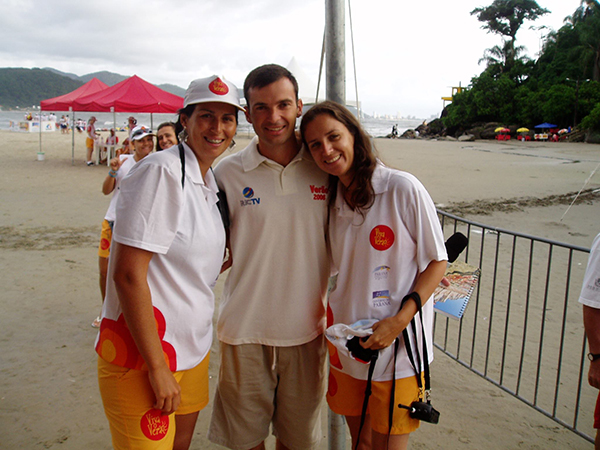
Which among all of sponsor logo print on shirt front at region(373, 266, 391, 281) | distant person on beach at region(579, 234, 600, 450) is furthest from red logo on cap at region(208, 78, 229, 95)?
distant person on beach at region(579, 234, 600, 450)

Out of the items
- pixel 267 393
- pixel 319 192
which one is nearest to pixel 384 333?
pixel 319 192

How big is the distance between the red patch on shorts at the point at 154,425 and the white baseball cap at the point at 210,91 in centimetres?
138

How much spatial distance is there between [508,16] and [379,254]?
66506mm

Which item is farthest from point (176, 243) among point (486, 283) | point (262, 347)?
point (486, 283)

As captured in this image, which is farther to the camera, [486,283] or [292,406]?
[486,283]

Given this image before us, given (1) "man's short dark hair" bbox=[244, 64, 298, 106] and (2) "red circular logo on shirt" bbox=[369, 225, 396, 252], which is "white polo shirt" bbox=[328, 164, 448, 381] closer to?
(2) "red circular logo on shirt" bbox=[369, 225, 396, 252]

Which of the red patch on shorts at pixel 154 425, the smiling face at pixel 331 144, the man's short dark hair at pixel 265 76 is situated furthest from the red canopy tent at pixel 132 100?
the red patch on shorts at pixel 154 425

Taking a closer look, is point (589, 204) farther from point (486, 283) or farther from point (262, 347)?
point (262, 347)

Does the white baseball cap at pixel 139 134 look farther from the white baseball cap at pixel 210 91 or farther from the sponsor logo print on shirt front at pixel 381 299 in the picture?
the sponsor logo print on shirt front at pixel 381 299

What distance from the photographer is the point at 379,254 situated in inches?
81.2

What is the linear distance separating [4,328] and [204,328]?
3.77 meters

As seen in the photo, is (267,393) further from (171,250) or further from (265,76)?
(265,76)

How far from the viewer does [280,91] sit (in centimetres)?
224

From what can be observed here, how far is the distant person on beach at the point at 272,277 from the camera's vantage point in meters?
2.29
